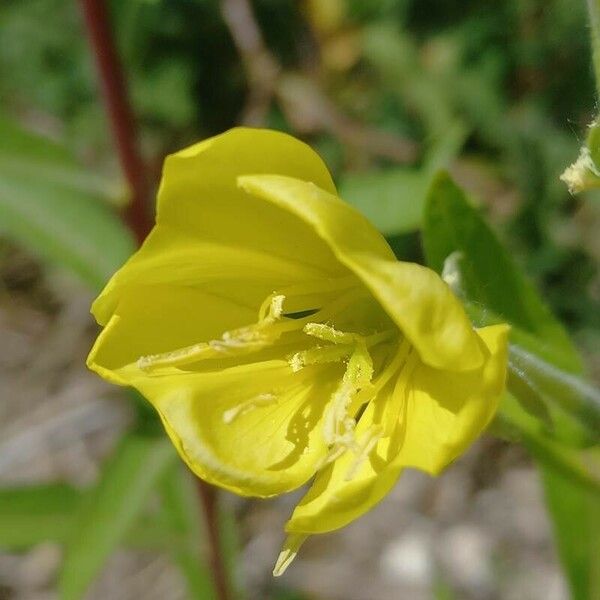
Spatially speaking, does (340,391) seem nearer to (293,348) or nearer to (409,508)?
(293,348)

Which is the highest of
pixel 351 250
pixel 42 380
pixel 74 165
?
pixel 351 250

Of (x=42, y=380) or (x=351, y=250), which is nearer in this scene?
(x=351, y=250)

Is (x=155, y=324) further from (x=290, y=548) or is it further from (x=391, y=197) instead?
(x=391, y=197)

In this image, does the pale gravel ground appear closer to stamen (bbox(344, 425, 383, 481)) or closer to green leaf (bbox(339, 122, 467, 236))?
green leaf (bbox(339, 122, 467, 236))

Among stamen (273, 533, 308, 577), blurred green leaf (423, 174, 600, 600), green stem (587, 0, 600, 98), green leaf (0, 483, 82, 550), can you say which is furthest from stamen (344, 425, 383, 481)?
green leaf (0, 483, 82, 550)

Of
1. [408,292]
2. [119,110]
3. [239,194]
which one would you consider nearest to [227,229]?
[239,194]

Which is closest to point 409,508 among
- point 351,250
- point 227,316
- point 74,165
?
point 74,165

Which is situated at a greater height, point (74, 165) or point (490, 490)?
point (74, 165)
